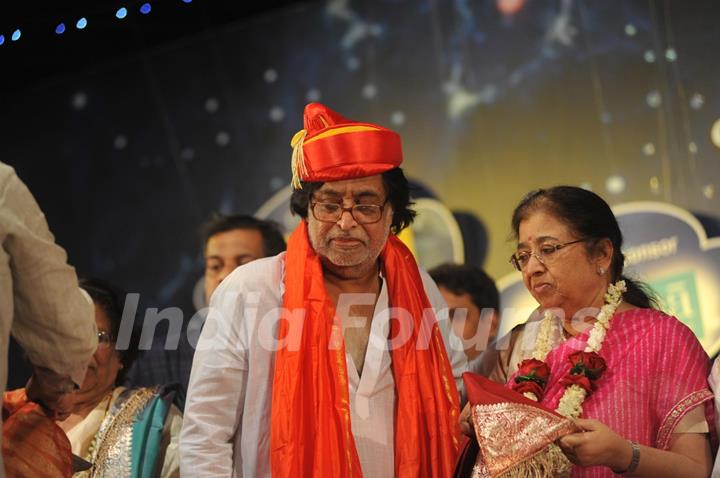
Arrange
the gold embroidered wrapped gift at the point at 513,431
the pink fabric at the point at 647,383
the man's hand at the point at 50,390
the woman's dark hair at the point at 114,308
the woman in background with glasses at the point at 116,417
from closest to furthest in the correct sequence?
1. the man's hand at the point at 50,390
2. the gold embroidered wrapped gift at the point at 513,431
3. the pink fabric at the point at 647,383
4. the woman in background with glasses at the point at 116,417
5. the woman's dark hair at the point at 114,308

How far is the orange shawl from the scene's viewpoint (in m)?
2.95

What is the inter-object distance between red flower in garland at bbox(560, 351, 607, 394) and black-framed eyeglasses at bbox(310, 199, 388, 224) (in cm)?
73

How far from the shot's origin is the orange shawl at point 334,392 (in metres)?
2.95

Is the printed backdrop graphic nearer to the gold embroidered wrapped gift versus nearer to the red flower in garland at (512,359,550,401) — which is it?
the red flower in garland at (512,359,550,401)

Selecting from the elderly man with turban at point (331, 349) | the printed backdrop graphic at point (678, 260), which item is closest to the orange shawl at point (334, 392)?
the elderly man with turban at point (331, 349)

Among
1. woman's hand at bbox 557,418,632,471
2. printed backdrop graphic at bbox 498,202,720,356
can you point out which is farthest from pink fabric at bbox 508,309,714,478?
printed backdrop graphic at bbox 498,202,720,356

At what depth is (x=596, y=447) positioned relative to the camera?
2604mm

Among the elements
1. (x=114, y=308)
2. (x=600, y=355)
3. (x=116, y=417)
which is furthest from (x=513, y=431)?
(x=114, y=308)

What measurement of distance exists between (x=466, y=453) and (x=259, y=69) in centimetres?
313

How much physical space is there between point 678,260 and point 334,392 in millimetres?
2037

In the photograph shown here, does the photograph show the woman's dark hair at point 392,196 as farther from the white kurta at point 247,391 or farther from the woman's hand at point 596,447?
the woman's hand at point 596,447

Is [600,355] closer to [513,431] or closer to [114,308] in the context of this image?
[513,431]

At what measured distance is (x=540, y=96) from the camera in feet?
15.9

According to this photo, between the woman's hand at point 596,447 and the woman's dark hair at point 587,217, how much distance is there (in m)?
0.57
